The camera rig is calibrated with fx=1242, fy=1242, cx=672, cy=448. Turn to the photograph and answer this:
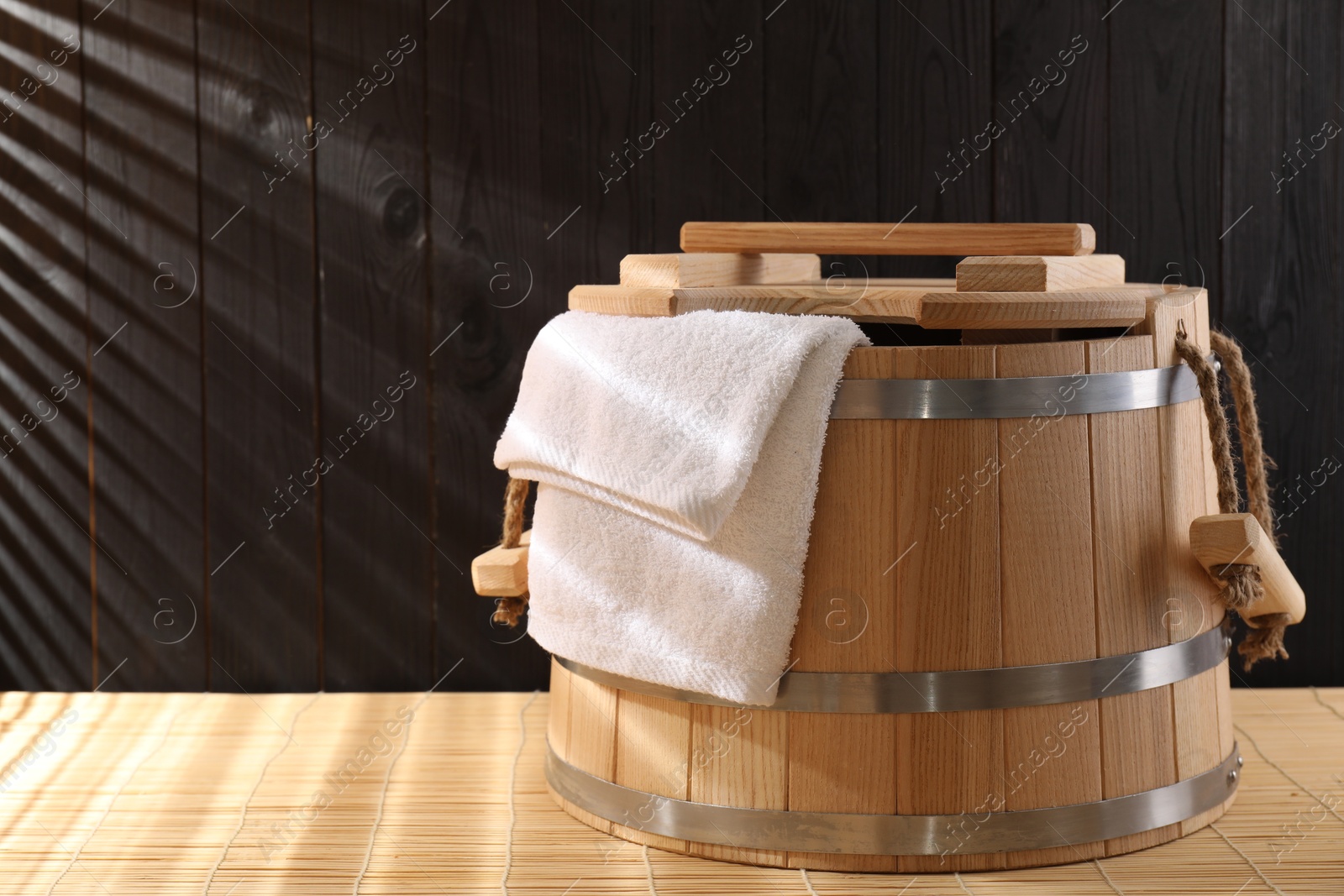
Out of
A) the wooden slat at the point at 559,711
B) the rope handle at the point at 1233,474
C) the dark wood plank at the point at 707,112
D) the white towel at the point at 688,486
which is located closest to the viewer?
the white towel at the point at 688,486

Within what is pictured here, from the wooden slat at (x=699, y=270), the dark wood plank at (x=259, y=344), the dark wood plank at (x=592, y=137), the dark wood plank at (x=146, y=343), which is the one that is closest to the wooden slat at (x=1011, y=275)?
the wooden slat at (x=699, y=270)

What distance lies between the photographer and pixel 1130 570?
4.16 ft

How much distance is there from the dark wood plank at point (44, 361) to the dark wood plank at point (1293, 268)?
1.69 m

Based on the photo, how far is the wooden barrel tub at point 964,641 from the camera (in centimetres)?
121

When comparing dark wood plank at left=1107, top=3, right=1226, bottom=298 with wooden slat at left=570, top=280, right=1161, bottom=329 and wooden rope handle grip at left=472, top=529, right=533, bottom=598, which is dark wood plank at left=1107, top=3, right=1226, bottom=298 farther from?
wooden rope handle grip at left=472, top=529, right=533, bottom=598

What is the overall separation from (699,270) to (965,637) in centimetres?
49

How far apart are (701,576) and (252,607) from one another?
96cm

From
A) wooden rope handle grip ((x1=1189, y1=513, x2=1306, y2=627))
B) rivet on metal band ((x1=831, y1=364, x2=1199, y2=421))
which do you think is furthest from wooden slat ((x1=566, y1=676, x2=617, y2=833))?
wooden rope handle grip ((x1=1189, y1=513, x2=1306, y2=627))

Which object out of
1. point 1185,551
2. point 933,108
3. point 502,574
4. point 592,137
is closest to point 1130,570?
point 1185,551

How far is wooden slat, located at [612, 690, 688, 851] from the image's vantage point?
1.28 metres

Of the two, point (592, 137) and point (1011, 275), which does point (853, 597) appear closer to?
point (1011, 275)

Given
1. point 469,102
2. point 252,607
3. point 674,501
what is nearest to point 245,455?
point 252,607

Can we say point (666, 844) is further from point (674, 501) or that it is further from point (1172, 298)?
point (1172, 298)

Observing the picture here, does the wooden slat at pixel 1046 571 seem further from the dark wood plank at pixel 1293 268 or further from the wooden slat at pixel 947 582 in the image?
the dark wood plank at pixel 1293 268
